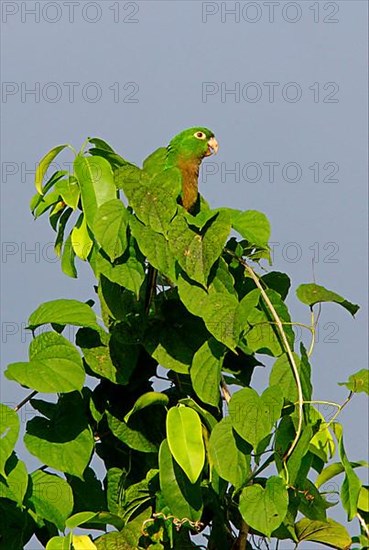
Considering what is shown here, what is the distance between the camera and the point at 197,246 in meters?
1.19

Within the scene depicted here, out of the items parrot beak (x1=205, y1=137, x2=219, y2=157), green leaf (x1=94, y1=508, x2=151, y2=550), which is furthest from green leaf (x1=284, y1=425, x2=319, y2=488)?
parrot beak (x1=205, y1=137, x2=219, y2=157)

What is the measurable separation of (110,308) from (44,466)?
0.23 meters

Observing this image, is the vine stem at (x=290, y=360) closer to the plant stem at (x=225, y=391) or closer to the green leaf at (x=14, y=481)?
the plant stem at (x=225, y=391)

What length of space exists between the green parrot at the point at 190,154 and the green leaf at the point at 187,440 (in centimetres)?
36

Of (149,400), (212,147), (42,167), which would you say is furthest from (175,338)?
(212,147)

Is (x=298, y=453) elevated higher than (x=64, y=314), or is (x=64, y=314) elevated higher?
(x=64, y=314)

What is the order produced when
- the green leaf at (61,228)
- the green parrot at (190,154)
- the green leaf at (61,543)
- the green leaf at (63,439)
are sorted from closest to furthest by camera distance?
the green leaf at (61,543) < the green leaf at (63,439) < the green leaf at (61,228) < the green parrot at (190,154)

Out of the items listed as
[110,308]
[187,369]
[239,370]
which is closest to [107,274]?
[110,308]

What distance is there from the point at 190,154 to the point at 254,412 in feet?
1.64

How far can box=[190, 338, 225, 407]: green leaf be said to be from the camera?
1.19m

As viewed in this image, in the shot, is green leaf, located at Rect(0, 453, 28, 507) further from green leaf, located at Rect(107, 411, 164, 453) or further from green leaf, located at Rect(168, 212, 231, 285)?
green leaf, located at Rect(168, 212, 231, 285)

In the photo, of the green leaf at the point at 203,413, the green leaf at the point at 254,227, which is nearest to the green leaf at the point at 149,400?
the green leaf at the point at 203,413

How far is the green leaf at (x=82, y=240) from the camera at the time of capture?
1251mm

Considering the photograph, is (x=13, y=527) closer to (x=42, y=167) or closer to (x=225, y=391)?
(x=225, y=391)
